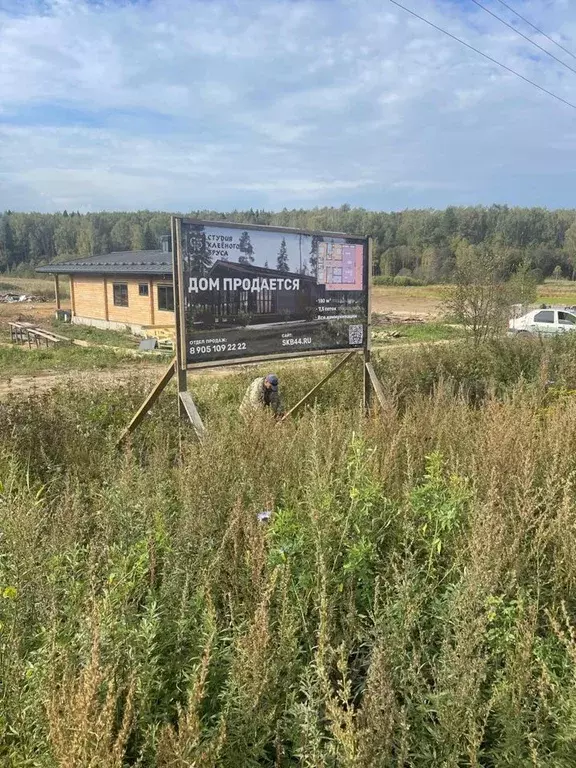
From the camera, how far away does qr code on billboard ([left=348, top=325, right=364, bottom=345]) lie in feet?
26.3

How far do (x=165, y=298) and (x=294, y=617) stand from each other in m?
26.7

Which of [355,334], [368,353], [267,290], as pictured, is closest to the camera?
[267,290]

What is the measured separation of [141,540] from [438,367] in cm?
704

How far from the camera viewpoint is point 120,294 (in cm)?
3056

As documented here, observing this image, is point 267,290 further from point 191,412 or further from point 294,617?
point 294,617

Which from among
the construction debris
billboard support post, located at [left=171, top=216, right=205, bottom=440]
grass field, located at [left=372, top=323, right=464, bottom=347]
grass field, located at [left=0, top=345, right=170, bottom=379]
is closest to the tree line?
the construction debris

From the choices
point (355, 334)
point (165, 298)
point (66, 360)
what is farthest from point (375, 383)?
point (165, 298)

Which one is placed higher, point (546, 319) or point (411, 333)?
point (546, 319)

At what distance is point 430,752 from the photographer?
1.97 meters

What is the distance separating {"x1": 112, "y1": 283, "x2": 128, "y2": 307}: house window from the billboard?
2401 cm

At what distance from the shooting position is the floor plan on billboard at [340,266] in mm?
7547

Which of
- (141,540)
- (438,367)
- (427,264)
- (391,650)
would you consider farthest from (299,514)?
(427,264)

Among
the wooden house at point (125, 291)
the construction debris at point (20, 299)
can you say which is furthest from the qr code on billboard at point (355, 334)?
the construction debris at point (20, 299)

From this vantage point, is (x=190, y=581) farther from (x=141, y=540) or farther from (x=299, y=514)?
(x=299, y=514)
